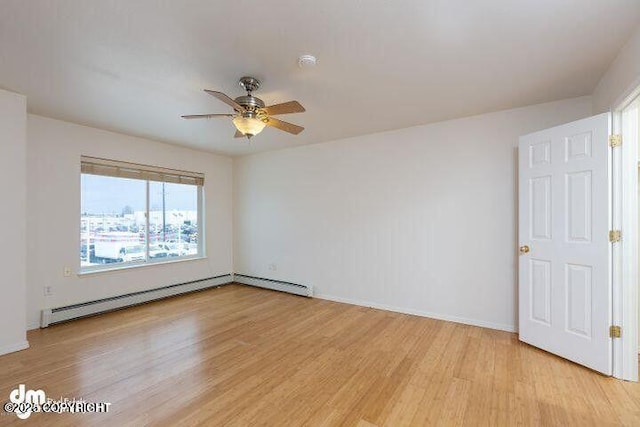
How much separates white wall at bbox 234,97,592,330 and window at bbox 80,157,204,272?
1369 millimetres

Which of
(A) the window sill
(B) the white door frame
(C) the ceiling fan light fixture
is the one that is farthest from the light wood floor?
(C) the ceiling fan light fixture

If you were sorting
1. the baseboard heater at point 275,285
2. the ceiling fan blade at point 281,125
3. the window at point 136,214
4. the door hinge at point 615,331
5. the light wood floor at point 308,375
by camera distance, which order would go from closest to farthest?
the light wood floor at point 308,375
the door hinge at point 615,331
the ceiling fan blade at point 281,125
the window at point 136,214
the baseboard heater at point 275,285

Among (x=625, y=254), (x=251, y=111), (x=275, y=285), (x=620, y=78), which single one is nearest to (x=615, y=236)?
(x=625, y=254)

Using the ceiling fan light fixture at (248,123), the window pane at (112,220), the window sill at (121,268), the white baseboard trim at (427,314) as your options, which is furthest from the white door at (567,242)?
the window pane at (112,220)

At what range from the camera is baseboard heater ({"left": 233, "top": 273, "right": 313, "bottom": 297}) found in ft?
15.1

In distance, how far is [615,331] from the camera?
226 centimetres

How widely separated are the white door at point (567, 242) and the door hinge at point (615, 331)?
0.08ft

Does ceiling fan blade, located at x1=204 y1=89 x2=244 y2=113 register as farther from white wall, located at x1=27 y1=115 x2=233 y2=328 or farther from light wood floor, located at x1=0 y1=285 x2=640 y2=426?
white wall, located at x1=27 y1=115 x2=233 y2=328

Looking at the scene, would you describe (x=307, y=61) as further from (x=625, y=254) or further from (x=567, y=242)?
(x=625, y=254)

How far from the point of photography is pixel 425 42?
76.9 inches

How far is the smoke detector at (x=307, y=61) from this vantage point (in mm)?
2107

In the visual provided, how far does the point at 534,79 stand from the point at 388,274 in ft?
8.65

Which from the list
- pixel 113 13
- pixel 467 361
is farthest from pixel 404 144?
pixel 113 13

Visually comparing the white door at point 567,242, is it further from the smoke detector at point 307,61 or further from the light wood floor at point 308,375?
the smoke detector at point 307,61
